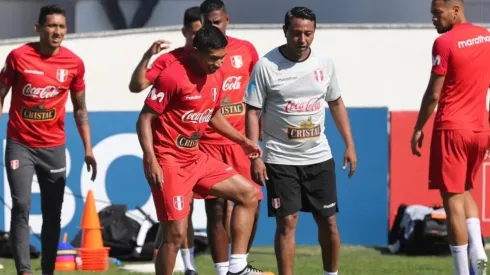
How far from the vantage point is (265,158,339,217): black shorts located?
954 centimetres

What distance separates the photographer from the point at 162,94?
9016 mm

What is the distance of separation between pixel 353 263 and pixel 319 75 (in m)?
3.88

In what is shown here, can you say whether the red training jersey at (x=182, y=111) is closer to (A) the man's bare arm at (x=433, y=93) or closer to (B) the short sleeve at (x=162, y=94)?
(B) the short sleeve at (x=162, y=94)

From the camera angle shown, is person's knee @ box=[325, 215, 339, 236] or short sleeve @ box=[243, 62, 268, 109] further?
person's knee @ box=[325, 215, 339, 236]

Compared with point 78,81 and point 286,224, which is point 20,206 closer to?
point 78,81

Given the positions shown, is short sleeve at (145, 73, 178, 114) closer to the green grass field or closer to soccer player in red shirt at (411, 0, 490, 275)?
soccer player in red shirt at (411, 0, 490, 275)

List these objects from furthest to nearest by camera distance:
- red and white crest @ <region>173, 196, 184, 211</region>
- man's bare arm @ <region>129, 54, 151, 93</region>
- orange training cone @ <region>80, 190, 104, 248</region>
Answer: orange training cone @ <region>80, 190, 104, 248</region> → man's bare arm @ <region>129, 54, 151, 93</region> → red and white crest @ <region>173, 196, 184, 211</region>

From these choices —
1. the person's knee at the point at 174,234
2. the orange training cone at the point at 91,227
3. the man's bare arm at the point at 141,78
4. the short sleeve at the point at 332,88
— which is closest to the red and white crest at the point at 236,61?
the man's bare arm at the point at 141,78

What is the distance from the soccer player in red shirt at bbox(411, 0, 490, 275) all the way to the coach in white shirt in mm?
691

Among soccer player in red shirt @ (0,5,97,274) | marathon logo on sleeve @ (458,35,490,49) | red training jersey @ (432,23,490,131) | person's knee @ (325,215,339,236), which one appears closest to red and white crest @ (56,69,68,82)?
soccer player in red shirt @ (0,5,97,274)

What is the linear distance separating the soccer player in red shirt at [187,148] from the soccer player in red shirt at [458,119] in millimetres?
1456

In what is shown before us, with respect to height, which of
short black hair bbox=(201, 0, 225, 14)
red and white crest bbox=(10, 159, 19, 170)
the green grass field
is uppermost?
short black hair bbox=(201, 0, 225, 14)

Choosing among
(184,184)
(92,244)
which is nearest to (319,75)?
(184,184)

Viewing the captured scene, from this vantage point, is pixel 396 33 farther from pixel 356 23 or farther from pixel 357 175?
pixel 357 175
